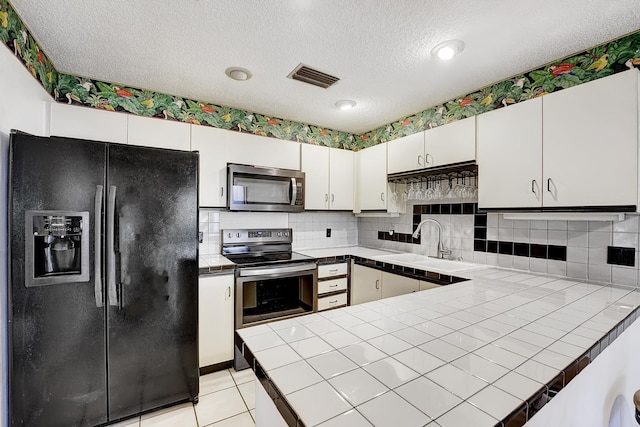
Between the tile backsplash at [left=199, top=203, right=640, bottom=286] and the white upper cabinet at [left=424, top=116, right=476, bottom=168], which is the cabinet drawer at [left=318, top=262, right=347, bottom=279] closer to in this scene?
the tile backsplash at [left=199, top=203, right=640, bottom=286]

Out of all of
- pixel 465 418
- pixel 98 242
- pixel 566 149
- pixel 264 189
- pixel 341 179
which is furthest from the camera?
pixel 341 179

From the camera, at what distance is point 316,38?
171 cm

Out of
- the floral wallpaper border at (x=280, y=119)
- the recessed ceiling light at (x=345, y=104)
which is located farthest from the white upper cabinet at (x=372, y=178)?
the recessed ceiling light at (x=345, y=104)

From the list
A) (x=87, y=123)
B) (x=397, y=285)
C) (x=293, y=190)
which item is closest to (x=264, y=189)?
(x=293, y=190)

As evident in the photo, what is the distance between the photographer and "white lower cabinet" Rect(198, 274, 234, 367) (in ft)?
A: 7.19

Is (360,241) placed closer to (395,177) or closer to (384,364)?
(395,177)

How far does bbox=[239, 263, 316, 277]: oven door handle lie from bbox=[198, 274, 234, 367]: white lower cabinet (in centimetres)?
12

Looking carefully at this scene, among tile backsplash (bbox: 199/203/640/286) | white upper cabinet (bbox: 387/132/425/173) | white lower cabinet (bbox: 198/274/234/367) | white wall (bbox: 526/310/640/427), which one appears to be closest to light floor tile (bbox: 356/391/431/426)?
white wall (bbox: 526/310/640/427)

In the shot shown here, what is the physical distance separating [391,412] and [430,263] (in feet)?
7.24

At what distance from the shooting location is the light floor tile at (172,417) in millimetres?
1737

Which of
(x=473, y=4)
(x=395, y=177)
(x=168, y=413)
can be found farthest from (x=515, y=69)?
(x=168, y=413)

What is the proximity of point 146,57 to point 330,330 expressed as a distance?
2.12 metres

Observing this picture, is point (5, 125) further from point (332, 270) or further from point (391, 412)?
point (332, 270)

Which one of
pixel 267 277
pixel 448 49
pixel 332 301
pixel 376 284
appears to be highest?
pixel 448 49
